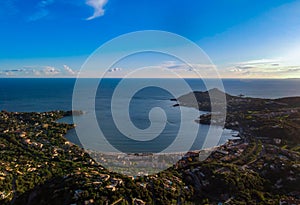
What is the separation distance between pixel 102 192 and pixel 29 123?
24.9 meters

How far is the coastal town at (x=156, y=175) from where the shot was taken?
465 inches

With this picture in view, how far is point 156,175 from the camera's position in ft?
47.7

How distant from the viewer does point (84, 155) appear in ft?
68.3

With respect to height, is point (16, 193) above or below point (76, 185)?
below

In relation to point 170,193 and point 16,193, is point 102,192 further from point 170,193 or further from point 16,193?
point 16,193

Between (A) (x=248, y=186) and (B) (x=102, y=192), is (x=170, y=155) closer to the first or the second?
(A) (x=248, y=186)

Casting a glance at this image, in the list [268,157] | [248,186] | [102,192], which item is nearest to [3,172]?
[102,192]

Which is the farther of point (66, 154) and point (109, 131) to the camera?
point (109, 131)

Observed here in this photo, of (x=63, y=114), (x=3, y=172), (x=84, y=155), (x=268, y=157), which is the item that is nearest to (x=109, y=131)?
(x=84, y=155)

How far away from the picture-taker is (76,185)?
11703 millimetres

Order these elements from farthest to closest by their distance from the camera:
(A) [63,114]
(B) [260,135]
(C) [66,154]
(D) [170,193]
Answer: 1. (A) [63,114]
2. (B) [260,135]
3. (C) [66,154]
4. (D) [170,193]

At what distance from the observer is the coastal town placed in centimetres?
1182

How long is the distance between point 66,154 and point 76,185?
966 centimetres

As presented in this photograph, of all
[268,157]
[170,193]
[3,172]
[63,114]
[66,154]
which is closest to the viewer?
[170,193]
